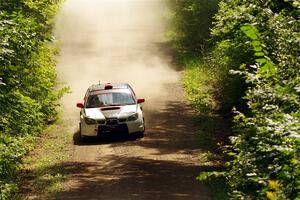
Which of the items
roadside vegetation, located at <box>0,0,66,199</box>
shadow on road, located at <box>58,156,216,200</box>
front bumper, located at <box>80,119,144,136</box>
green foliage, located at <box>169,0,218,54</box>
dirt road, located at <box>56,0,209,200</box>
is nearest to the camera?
roadside vegetation, located at <box>0,0,66,199</box>

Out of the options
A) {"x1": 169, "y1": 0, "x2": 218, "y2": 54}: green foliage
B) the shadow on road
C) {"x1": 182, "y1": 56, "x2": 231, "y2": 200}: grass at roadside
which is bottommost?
the shadow on road

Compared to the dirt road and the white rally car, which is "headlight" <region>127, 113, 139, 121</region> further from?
the dirt road

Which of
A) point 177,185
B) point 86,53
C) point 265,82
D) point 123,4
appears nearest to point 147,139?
point 177,185

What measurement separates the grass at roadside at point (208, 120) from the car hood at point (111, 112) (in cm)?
264

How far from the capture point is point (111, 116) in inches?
722

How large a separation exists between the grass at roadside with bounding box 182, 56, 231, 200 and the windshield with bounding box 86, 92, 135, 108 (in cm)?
290

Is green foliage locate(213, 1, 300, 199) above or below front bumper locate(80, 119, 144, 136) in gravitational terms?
above

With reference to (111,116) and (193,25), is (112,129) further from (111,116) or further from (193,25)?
(193,25)

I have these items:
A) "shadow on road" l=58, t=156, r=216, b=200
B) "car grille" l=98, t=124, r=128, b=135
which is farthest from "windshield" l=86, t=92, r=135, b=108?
"shadow on road" l=58, t=156, r=216, b=200

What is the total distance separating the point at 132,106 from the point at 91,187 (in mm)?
5399

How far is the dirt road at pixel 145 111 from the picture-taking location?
14.0 meters

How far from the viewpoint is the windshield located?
63.1 feet

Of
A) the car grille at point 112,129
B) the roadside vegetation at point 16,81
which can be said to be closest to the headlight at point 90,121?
the car grille at point 112,129

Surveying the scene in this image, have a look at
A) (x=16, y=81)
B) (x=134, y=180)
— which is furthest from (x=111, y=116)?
(x=16, y=81)
